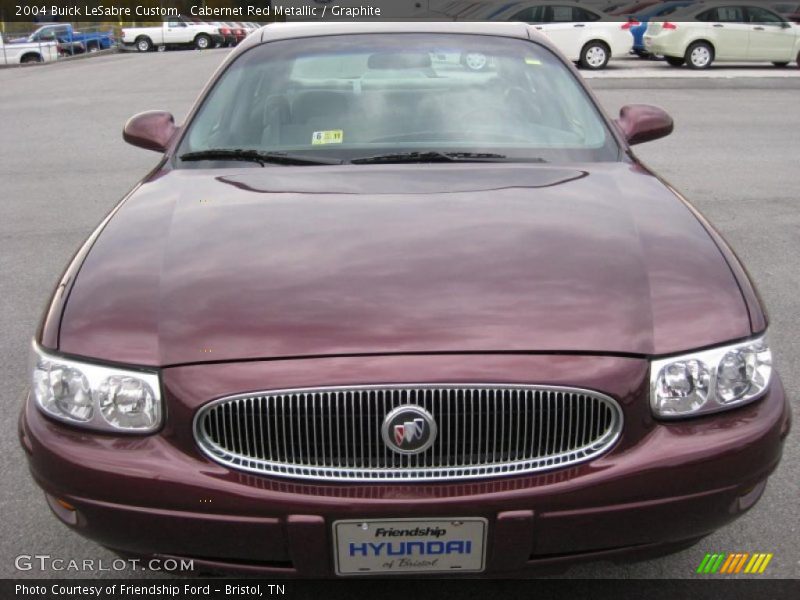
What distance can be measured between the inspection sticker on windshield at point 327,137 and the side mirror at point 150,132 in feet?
2.51

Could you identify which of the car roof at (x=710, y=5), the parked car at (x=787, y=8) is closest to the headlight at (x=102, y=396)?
the car roof at (x=710, y=5)

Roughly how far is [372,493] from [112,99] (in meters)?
14.7

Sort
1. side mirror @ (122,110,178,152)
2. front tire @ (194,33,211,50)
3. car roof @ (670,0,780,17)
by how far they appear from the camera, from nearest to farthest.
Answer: side mirror @ (122,110,178,152) < car roof @ (670,0,780,17) < front tire @ (194,33,211,50)

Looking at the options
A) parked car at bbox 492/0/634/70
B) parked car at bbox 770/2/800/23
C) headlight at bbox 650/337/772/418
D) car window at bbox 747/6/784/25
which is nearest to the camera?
headlight at bbox 650/337/772/418

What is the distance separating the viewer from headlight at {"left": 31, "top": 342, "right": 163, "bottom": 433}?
2.25m

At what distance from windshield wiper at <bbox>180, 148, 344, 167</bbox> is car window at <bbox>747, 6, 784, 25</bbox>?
62.3 ft

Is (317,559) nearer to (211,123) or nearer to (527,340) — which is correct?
(527,340)

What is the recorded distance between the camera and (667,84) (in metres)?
16.5

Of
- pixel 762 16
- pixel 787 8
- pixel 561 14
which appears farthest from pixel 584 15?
pixel 787 8

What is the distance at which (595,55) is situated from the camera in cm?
2075

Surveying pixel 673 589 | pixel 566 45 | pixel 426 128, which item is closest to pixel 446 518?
pixel 673 589

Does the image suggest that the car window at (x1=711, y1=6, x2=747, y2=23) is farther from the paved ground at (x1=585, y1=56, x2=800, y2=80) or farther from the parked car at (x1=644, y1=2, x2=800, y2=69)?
the paved ground at (x1=585, y1=56, x2=800, y2=80)

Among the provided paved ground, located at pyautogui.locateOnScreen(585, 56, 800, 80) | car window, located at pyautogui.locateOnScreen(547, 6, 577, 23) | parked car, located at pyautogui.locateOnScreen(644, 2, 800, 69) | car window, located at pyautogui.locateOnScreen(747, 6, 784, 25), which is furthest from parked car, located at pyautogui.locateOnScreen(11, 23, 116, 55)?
car window, located at pyautogui.locateOnScreen(747, 6, 784, 25)

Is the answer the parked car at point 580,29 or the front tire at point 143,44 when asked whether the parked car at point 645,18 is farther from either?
the front tire at point 143,44
